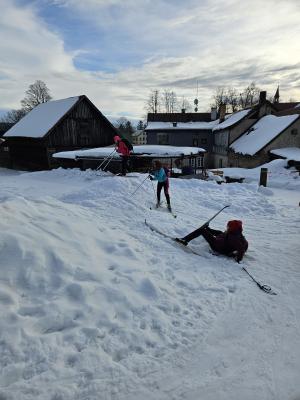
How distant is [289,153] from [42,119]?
875 inches

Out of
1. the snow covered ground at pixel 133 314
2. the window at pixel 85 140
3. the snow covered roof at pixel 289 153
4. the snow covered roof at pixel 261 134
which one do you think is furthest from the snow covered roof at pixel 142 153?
the snow covered roof at pixel 261 134

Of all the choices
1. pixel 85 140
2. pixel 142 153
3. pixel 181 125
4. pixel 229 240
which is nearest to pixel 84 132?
pixel 85 140

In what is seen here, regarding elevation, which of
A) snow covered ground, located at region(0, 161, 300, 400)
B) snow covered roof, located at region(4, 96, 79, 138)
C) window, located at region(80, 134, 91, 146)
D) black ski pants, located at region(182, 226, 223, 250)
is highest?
snow covered roof, located at region(4, 96, 79, 138)

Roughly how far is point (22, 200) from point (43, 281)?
3100 mm

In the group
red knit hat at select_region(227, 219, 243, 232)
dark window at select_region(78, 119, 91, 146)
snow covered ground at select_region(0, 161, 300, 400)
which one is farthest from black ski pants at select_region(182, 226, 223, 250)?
dark window at select_region(78, 119, 91, 146)

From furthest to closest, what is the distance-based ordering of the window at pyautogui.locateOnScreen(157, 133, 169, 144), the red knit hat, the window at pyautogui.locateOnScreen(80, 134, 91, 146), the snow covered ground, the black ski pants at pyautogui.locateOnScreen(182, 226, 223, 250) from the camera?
the window at pyautogui.locateOnScreen(157, 133, 169, 144)
the window at pyautogui.locateOnScreen(80, 134, 91, 146)
the black ski pants at pyautogui.locateOnScreen(182, 226, 223, 250)
the red knit hat
the snow covered ground

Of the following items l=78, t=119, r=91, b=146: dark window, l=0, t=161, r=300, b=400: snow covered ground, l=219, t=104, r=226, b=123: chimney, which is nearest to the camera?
l=0, t=161, r=300, b=400: snow covered ground

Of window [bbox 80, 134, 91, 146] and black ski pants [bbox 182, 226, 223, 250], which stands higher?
window [bbox 80, 134, 91, 146]

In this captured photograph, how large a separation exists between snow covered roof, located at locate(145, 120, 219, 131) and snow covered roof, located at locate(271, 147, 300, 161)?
1478 centimetres

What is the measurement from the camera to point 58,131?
25156 millimetres

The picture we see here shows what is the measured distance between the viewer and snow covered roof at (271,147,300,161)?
2669 centimetres

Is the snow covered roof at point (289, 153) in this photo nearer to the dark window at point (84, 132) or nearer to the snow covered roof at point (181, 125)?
the snow covered roof at point (181, 125)

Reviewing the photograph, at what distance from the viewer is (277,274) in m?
6.32

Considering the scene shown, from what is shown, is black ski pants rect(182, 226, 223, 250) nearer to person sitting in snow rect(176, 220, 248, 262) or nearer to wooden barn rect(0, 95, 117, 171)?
person sitting in snow rect(176, 220, 248, 262)
